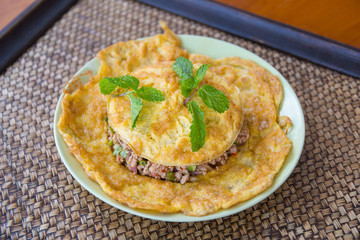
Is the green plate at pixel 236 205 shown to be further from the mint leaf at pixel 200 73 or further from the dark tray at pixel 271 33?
the mint leaf at pixel 200 73

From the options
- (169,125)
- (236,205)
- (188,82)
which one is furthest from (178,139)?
(236,205)

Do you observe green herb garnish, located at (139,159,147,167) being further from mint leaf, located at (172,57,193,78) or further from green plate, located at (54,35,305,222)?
mint leaf, located at (172,57,193,78)

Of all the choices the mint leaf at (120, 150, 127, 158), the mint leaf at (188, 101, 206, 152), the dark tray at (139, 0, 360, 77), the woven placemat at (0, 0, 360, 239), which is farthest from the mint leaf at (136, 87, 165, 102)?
the dark tray at (139, 0, 360, 77)

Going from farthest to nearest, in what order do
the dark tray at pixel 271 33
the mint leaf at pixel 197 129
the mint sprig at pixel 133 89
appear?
the dark tray at pixel 271 33, the mint sprig at pixel 133 89, the mint leaf at pixel 197 129

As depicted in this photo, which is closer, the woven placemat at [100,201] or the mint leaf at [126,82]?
the mint leaf at [126,82]

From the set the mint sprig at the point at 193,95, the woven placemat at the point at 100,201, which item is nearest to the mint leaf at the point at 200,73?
the mint sprig at the point at 193,95
